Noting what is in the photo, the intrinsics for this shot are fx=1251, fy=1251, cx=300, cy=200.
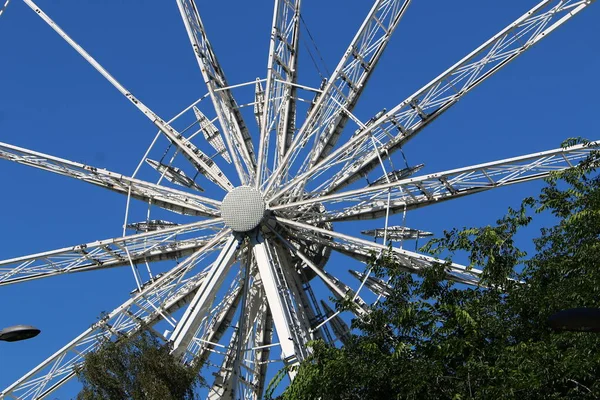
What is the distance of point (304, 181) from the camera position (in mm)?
42938

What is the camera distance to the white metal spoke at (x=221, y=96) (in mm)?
43469

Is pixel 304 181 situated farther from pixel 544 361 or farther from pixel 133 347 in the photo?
pixel 544 361

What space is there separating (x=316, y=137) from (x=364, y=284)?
18.9ft

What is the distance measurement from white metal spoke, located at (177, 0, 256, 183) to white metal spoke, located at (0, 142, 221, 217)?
2.26 m

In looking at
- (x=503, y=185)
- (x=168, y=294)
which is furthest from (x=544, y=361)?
(x=168, y=294)

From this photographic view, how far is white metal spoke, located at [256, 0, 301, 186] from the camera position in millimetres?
43781

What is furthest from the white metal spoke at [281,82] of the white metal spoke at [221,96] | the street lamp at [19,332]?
the street lamp at [19,332]

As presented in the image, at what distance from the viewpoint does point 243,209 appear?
41.3 metres

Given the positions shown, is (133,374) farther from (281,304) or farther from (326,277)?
(326,277)

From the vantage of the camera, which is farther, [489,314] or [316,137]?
[316,137]

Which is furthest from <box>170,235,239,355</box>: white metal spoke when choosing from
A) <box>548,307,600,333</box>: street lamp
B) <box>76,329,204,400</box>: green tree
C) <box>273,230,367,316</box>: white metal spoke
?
<box>548,307,600,333</box>: street lamp

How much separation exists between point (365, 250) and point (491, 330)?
1046 cm

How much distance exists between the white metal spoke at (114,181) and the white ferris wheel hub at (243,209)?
6.20 feet

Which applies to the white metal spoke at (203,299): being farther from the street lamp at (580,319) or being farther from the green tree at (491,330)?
the street lamp at (580,319)
